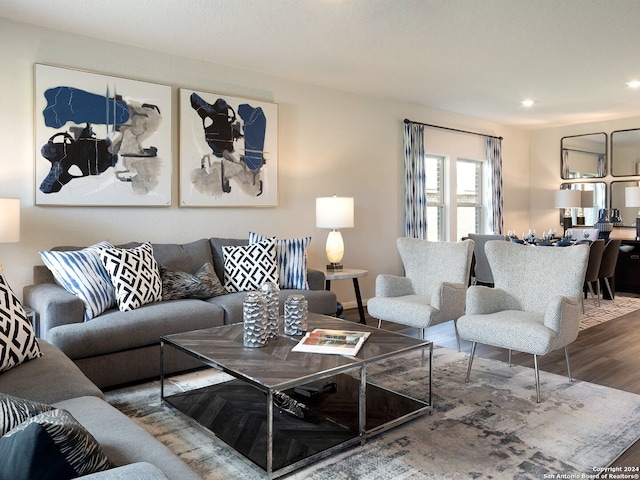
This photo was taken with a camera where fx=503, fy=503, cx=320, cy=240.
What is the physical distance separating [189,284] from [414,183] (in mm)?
3631

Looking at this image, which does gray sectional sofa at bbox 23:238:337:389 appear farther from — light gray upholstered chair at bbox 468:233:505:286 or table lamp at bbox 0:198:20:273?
light gray upholstered chair at bbox 468:233:505:286

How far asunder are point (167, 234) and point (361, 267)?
2466 mm

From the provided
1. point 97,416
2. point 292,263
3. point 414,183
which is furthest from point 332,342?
point 414,183

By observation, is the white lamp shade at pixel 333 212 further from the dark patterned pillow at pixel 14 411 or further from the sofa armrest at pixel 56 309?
the dark patterned pillow at pixel 14 411

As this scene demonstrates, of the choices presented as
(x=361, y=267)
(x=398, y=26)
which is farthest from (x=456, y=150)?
(x=398, y=26)

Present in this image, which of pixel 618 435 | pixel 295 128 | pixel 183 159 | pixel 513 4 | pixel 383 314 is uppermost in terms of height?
pixel 513 4

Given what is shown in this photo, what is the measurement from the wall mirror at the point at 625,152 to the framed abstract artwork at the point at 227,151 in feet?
18.3

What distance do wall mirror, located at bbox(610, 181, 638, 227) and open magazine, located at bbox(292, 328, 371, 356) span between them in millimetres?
6439

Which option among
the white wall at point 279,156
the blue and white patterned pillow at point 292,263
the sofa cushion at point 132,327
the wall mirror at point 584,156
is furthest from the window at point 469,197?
the sofa cushion at point 132,327

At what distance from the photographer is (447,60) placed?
4699 mm

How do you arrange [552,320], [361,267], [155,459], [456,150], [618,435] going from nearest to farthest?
[155,459] < [618,435] < [552,320] < [361,267] < [456,150]

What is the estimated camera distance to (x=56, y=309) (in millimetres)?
3062

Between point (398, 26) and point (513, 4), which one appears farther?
point (398, 26)

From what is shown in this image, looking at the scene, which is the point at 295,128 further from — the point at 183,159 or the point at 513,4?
the point at 513,4
